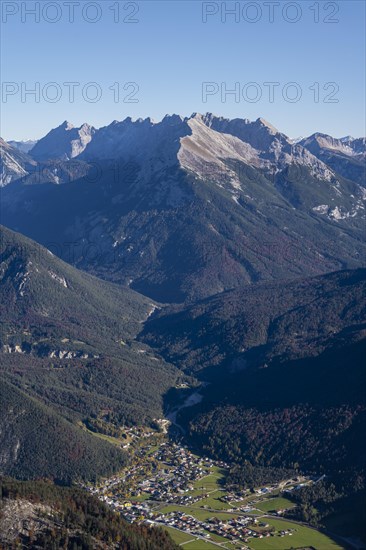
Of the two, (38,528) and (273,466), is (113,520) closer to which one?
(38,528)

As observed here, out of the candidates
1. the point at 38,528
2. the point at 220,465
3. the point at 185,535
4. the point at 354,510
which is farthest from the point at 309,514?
the point at 38,528

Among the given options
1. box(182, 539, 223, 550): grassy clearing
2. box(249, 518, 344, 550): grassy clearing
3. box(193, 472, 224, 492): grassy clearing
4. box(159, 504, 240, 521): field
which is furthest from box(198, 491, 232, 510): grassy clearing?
box(182, 539, 223, 550): grassy clearing

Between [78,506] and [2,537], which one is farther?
[78,506]

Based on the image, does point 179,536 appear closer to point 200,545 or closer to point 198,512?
point 200,545

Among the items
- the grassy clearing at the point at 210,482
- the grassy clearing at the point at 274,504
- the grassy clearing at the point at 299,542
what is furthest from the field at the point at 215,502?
the grassy clearing at the point at 299,542

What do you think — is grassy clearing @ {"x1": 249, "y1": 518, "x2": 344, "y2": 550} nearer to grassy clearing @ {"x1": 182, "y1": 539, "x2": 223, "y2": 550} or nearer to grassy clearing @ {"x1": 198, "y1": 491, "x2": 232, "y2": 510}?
grassy clearing @ {"x1": 182, "y1": 539, "x2": 223, "y2": 550}

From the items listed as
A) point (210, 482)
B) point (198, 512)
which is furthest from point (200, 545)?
point (210, 482)

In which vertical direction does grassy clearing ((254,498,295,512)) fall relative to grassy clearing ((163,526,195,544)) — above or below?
above

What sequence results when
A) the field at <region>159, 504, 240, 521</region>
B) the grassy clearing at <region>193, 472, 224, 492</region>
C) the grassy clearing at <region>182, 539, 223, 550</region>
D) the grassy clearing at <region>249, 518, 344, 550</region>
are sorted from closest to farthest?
the grassy clearing at <region>182, 539, 223, 550</region>
the grassy clearing at <region>249, 518, 344, 550</region>
the field at <region>159, 504, 240, 521</region>
the grassy clearing at <region>193, 472, 224, 492</region>
